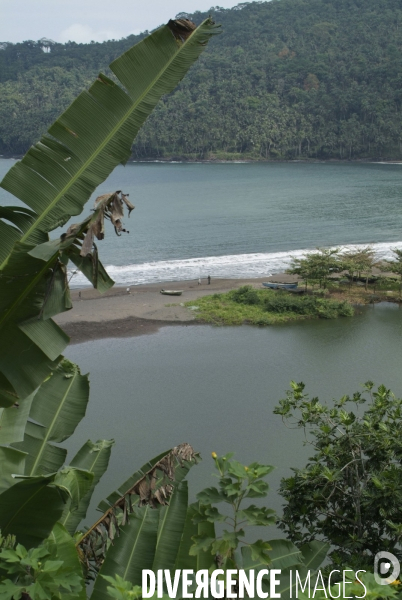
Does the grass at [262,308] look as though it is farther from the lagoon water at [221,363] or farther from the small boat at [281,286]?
the small boat at [281,286]

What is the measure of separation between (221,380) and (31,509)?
13.5 m

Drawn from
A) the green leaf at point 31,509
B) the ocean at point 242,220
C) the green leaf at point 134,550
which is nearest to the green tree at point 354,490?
the green leaf at point 134,550

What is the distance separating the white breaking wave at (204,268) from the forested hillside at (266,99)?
73.0 m

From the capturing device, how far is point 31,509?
3.90 meters

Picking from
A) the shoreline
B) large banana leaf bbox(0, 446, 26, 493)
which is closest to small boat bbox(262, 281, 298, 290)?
large banana leaf bbox(0, 446, 26, 493)

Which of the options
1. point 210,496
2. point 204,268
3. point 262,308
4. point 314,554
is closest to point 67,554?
point 210,496

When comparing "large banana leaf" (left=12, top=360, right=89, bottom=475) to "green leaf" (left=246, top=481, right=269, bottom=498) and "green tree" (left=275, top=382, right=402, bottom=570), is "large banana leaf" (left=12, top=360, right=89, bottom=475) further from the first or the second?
"green tree" (left=275, top=382, right=402, bottom=570)

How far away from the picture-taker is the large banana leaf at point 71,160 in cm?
385

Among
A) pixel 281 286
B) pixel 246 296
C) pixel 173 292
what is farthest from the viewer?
pixel 281 286

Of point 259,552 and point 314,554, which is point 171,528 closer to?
point 314,554

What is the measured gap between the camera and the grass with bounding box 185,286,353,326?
932 inches

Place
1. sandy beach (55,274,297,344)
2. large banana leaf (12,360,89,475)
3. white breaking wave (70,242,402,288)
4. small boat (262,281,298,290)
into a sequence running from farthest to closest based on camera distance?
white breaking wave (70,242,402,288) < small boat (262,281,298,290) < sandy beach (55,274,297,344) < large banana leaf (12,360,89,475)

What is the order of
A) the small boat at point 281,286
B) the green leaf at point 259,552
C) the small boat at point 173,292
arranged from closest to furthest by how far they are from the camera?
the green leaf at point 259,552, the small boat at point 173,292, the small boat at point 281,286

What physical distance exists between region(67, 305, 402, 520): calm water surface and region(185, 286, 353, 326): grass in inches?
26.2
